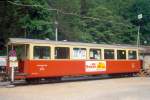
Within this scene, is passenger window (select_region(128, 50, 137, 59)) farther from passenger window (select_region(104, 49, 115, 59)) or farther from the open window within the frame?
the open window

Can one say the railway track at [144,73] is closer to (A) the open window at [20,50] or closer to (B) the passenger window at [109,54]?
(B) the passenger window at [109,54]

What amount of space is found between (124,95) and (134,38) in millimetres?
43179

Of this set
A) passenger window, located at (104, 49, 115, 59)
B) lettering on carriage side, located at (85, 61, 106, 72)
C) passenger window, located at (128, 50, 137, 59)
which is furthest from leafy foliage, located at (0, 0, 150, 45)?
lettering on carriage side, located at (85, 61, 106, 72)

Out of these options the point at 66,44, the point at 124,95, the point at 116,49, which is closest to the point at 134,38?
the point at 116,49

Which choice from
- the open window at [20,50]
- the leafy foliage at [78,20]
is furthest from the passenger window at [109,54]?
the leafy foliage at [78,20]

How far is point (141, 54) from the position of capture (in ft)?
111

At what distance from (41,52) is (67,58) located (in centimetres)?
231

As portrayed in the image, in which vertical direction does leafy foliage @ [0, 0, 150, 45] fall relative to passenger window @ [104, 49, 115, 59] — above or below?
above

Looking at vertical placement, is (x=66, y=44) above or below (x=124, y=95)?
above

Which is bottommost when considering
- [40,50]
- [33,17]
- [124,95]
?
[124,95]

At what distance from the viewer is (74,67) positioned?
2536cm

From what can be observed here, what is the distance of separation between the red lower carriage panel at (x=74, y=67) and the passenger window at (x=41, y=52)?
12.0 inches

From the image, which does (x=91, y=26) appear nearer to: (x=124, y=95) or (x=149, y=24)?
(x=149, y=24)

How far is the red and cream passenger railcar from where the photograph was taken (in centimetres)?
2256
